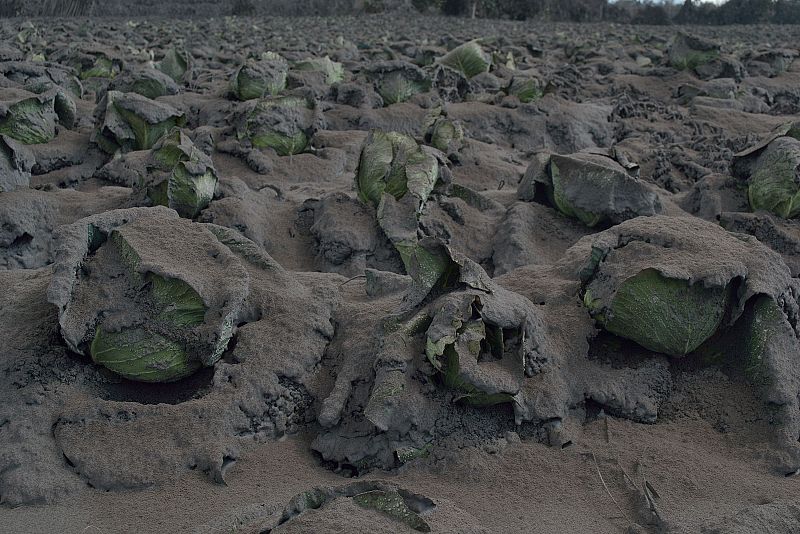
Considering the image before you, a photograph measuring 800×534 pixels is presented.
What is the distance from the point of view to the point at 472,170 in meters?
5.55

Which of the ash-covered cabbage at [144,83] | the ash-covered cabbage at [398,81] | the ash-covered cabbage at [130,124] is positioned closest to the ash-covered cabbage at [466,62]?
the ash-covered cabbage at [398,81]

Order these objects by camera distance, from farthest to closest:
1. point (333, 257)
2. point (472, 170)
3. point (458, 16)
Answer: point (458, 16) → point (472, 170) → point (333, 257)

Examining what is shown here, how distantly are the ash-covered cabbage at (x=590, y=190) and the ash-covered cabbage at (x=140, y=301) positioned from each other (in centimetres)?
209

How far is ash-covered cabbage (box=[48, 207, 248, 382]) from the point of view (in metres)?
2.71

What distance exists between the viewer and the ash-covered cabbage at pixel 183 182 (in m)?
4.11

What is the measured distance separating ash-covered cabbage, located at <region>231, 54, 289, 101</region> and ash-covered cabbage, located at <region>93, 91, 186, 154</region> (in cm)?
123

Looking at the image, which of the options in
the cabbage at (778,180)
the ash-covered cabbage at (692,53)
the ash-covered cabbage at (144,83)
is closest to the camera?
the cabbage at (778,180)

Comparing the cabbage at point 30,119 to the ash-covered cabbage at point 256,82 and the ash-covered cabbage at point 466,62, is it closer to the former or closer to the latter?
the ash-covered cabbage at point 256,82

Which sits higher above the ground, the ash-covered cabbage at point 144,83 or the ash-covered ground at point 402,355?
the ash-covered cabbage at point 144,83

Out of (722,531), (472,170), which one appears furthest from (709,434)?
(472,170)

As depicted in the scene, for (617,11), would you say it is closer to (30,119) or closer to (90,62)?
(90,62)

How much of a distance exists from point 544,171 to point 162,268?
8.09ft

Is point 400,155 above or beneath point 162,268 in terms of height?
above

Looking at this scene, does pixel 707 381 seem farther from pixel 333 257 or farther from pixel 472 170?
pixel 472 170
